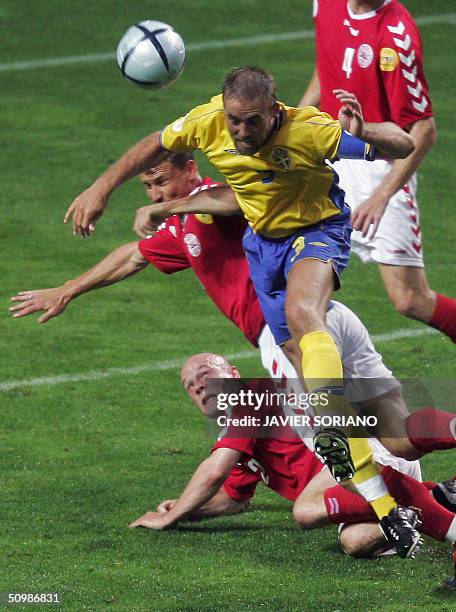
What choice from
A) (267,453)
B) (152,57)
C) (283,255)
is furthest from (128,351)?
(283,255)

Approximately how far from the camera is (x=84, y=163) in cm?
1316

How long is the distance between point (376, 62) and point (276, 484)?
2578 millimetres

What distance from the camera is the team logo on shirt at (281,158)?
6590mm

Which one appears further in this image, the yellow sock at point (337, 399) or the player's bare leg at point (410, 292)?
the player's bare leg at point (410, 292)

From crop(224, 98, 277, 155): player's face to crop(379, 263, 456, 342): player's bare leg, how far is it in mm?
1960

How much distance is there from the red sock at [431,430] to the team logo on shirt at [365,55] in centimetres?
246

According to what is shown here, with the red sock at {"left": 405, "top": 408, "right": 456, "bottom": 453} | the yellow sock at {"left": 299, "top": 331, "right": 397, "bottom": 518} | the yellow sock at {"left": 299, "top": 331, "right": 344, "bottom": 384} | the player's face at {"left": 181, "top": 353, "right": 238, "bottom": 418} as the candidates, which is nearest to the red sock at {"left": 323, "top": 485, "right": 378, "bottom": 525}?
the yellow sock at {"left": 299, "top": 331, "right": 397, "bottom": 518}

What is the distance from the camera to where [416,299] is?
8.15 metres

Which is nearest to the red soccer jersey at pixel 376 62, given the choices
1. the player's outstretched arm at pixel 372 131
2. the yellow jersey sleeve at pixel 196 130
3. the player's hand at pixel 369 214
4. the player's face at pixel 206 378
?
the player's hand at pixel 369 214

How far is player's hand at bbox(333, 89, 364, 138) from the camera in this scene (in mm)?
6027

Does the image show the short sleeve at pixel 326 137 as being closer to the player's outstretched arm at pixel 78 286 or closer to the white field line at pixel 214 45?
the player's outstretched arm at pixel 78 286

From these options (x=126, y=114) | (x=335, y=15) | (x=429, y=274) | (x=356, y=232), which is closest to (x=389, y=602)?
(x=356, y=232)

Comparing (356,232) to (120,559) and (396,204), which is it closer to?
(396,204)

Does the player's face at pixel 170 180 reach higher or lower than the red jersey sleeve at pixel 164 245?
higher
